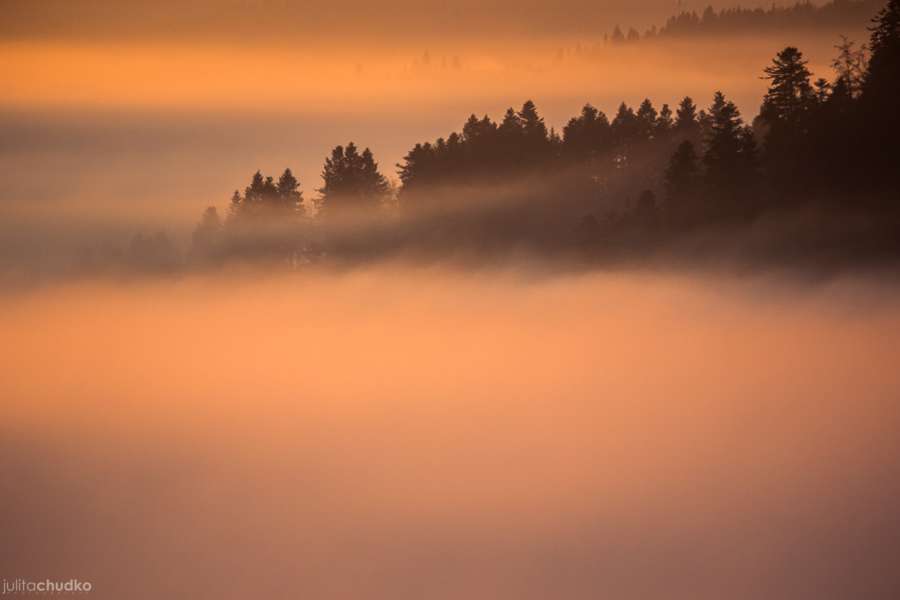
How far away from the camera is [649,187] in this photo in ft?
200

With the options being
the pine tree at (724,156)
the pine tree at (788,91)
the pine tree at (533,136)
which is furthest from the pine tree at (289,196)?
the pine tree at (788,91)

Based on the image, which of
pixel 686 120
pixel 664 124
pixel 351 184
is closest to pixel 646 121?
pixel 664 124

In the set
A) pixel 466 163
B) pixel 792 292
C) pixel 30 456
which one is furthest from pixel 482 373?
pixel 792 292

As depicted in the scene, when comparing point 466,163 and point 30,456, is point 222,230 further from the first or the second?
point 30,456

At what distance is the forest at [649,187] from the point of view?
52688 millimetres

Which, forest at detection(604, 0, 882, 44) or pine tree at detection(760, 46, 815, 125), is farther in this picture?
forest at detection(604, 0, 882, 44)

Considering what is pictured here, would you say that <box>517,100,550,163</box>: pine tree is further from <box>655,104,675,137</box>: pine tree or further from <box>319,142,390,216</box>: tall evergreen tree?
<box>319,142,390,216</box>: tall evergreen tree

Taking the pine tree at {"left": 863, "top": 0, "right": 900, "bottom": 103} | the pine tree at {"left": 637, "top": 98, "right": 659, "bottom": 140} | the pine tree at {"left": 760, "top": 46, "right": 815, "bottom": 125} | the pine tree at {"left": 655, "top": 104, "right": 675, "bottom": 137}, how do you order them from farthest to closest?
1. the pine tree at {"left": 637, "top": 98, "right": 659, "bottom": 140}
2. the pine tree at {"left": 655, "top": 104, "right": 675, "bottom": 137}
3. the pine tree at {"left": 760, "top": 46, "right": 815, "bottom": 125}
4. the pine tree at {"left": 863, "top": 0, "right": 900, "bottom": 103}

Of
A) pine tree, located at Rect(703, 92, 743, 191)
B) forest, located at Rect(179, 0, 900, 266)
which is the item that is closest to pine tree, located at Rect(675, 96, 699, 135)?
forest, located at Rect(179, 0, 900, 266)

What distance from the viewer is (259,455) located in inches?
6339

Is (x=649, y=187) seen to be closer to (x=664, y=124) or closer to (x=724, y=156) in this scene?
(x=724, y=156)

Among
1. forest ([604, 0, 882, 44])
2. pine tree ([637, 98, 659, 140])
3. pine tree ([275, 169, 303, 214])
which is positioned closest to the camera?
pine tree ([637, 98, 659, 140])

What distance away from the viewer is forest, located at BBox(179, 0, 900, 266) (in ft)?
Answer: 173

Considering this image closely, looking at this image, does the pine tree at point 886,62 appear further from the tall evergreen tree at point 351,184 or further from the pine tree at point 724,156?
the tall evergreen tree at point 351,184
